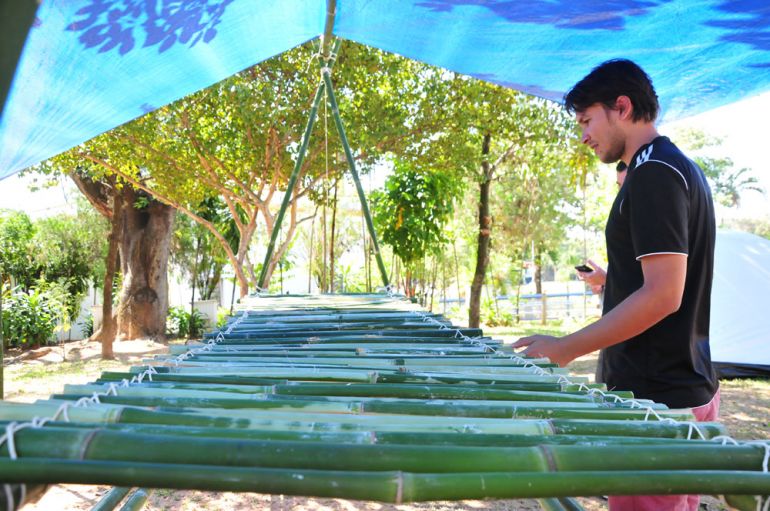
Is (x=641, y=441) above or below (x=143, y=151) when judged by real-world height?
below

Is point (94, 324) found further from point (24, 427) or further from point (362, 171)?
point (24, 427)

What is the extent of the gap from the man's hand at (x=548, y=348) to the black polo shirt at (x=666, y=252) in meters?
0.11

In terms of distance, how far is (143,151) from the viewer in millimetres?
6109

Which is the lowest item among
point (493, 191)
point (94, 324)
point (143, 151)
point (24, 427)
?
point (94, 324)

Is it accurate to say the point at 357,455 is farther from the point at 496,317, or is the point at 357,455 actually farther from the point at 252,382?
the point at 496,317

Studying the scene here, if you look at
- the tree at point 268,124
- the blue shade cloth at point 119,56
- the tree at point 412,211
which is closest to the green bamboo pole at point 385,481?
the blue shade cloth at point 119,56

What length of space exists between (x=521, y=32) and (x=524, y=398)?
159 cm

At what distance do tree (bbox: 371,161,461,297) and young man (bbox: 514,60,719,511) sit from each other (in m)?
6.23

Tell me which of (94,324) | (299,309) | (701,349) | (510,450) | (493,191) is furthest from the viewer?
(493,191)

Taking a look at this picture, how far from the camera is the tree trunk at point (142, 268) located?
356 inches

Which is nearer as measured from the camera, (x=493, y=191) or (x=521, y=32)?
(x=521, y=32)

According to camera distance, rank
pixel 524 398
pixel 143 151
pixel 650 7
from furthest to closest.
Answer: pixel 143 151 < pixel 650 7 < pixel 524 398

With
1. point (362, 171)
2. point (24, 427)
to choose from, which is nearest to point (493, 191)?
point (362, 171)

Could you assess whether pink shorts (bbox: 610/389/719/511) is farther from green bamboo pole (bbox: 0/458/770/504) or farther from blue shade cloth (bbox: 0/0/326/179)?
blue shade cloth (bbox: 0/0/326/179)
